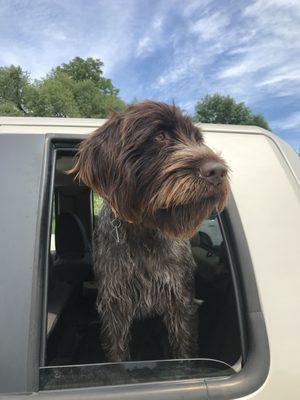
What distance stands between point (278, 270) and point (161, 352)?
1.31 metres

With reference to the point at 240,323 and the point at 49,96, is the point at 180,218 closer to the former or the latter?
the point at 240,323

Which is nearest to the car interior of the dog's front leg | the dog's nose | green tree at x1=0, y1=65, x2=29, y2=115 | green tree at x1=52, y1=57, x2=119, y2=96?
the dog's front leg

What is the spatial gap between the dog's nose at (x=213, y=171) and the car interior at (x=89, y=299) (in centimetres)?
34

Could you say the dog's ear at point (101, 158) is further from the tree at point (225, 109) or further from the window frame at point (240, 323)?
the tree at point (225, 109)

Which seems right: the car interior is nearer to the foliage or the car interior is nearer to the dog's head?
the dog's head

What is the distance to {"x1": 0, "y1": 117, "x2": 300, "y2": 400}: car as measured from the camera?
1.37 metres

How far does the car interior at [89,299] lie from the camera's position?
2137 mm

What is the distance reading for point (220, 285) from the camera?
2371 mm

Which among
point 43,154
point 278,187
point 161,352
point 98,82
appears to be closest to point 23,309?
point 43,154

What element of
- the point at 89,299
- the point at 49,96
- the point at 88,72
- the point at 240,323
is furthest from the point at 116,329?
the point at 88,72

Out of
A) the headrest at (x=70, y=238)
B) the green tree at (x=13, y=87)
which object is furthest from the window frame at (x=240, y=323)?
the green tree at (x=13, y=87)

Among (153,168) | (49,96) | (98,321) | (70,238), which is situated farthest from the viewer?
(49,96)

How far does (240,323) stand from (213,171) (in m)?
0.66

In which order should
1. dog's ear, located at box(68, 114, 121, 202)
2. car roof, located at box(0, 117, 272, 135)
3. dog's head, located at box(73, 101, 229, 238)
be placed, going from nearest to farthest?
car roof, located at box(0, 117, 272, 135)
dog's head, located at box(73, 101, 229, 238)
dog's ear, located at box(68, 114, 121, 202)
